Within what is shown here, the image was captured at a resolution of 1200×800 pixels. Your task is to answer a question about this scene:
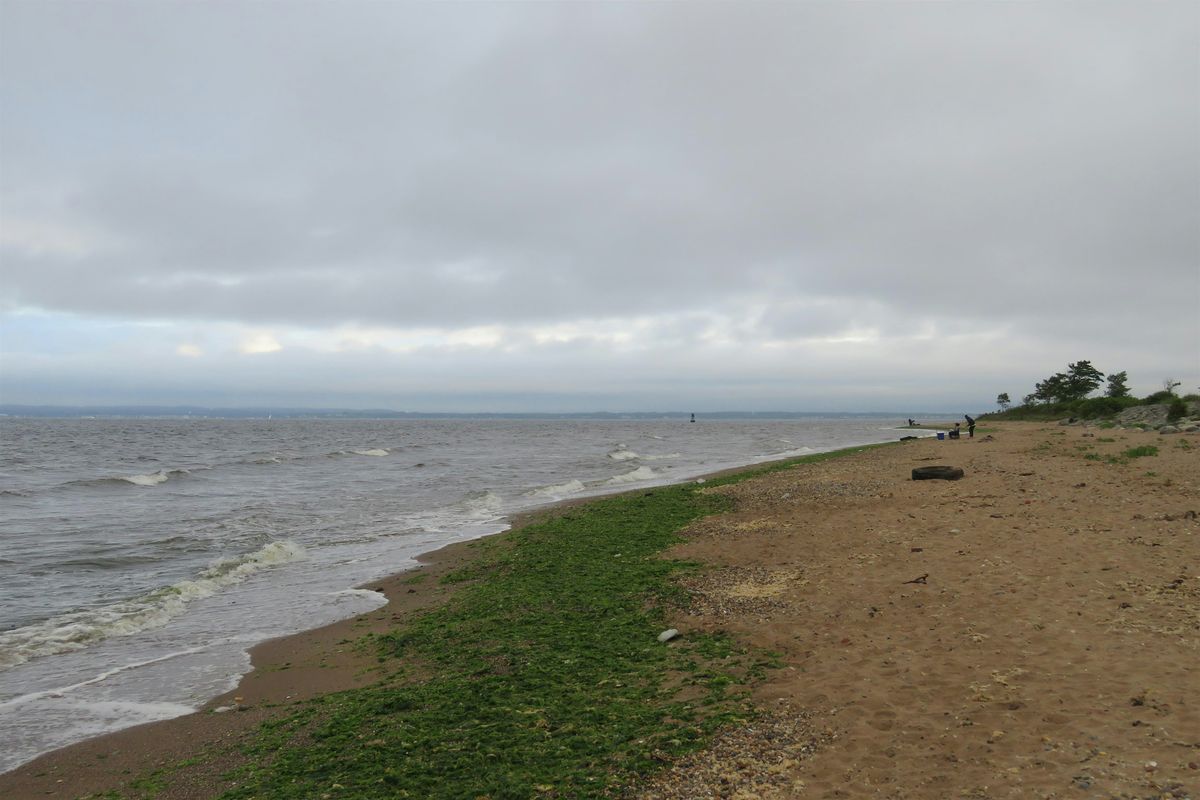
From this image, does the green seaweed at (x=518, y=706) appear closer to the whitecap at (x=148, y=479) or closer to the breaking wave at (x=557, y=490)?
the breaking wave at (x=557, y=490)

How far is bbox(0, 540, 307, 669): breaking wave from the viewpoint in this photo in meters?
10.8

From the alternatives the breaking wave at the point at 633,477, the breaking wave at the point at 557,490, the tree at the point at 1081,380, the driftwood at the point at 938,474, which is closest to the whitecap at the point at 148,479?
the breaking wave at the point at 557,490

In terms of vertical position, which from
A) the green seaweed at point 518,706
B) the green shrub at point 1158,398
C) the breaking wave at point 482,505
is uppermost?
the green shrub at point 1158,398

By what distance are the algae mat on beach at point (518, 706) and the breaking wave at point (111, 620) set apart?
5037mm

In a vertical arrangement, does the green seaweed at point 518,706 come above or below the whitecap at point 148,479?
above

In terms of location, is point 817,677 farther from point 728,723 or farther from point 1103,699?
point 1103,699

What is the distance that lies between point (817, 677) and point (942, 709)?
49.5 inches

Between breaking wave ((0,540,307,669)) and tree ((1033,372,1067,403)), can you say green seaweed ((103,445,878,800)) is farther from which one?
tree ((1033,372,1067,403))

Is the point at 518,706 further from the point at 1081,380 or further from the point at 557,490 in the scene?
the point at 1081,380

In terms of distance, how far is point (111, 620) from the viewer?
1218 centimetres

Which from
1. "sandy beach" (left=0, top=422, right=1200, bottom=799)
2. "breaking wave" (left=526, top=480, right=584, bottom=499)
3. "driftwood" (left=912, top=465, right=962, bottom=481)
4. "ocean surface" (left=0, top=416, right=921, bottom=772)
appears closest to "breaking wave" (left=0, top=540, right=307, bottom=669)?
"ocean surface" (left=0, top=416, right=921, bottom=772)

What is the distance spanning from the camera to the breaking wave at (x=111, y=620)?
1079 cm

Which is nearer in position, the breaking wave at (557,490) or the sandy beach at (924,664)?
the sandy beach at (924,664)

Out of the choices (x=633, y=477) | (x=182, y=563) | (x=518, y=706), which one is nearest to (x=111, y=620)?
(x=182, y=563)
